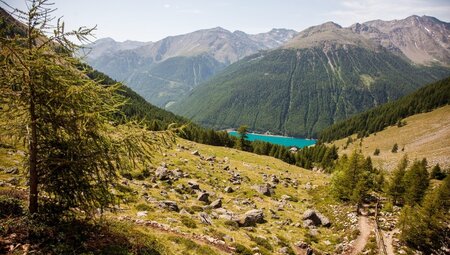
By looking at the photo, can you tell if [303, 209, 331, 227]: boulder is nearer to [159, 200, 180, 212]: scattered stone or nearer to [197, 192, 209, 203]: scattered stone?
[197, 192, 209, 203]: scattered stone

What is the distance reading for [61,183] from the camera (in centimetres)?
1323

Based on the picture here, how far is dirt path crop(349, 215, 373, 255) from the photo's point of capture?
33.5 m

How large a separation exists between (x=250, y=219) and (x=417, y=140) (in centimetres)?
15306

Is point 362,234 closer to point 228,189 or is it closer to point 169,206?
point 228,189

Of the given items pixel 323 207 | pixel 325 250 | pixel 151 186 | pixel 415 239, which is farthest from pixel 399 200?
pixel 151 186

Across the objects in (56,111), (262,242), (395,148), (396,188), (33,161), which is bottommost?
(395,148)

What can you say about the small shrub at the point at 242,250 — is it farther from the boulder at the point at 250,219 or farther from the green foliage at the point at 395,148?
the green foliage at the point at 395,148

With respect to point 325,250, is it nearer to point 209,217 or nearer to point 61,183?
point 209,217

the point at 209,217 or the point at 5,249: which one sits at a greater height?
the point at 5,249

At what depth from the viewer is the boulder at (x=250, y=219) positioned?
3005cm

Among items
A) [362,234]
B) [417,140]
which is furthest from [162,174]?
Answer: [417,140]

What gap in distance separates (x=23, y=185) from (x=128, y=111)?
127719 millimetres

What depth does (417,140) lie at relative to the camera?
Answer: 14500cm

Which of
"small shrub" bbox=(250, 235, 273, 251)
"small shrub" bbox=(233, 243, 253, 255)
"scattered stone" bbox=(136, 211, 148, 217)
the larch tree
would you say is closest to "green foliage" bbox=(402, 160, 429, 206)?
"small shrub" bbox=(250, 235, 273, 251)
